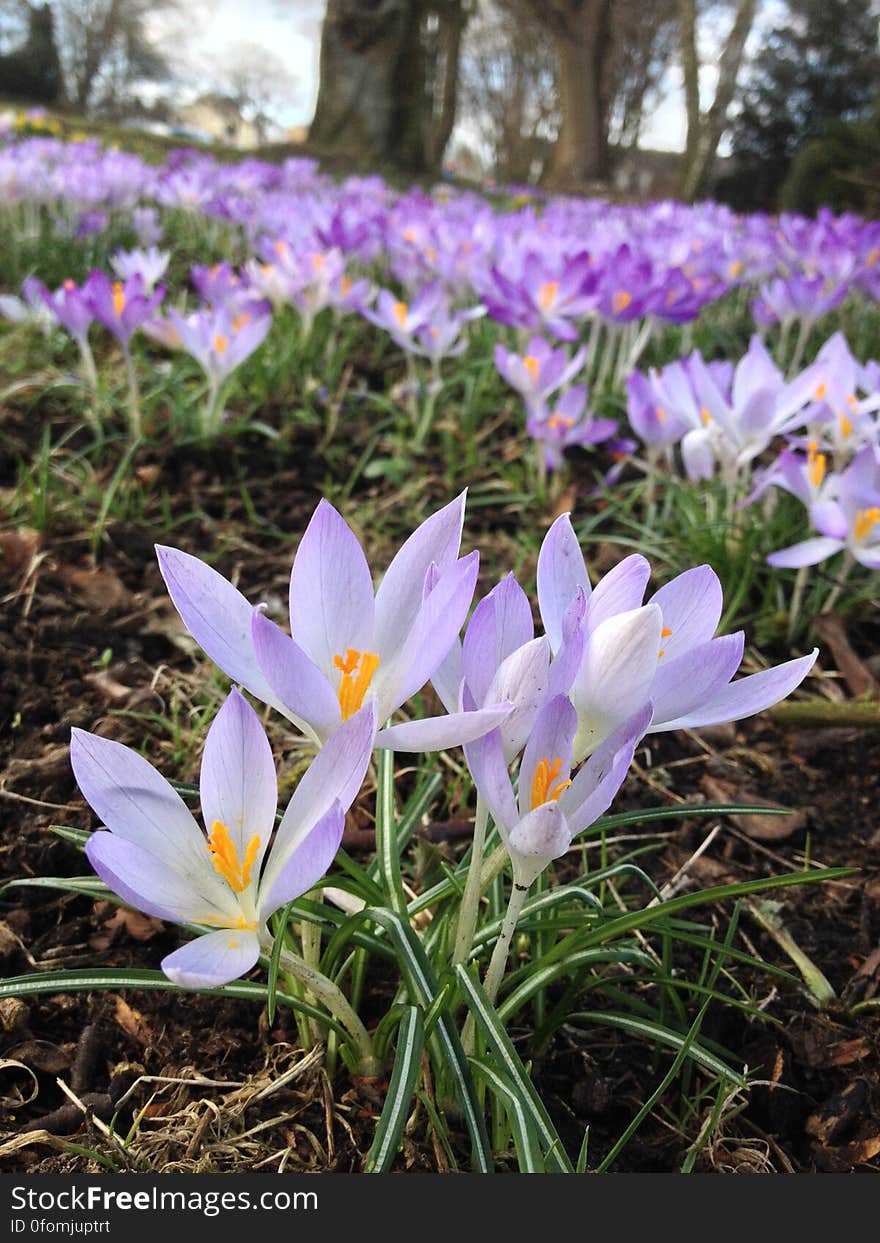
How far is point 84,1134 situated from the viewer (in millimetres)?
917

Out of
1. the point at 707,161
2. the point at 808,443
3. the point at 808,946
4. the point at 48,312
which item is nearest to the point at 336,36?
the point at 707,161

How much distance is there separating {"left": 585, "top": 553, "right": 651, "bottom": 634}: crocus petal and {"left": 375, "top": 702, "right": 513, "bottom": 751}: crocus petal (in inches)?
4.7

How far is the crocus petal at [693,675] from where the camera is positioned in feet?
2.30

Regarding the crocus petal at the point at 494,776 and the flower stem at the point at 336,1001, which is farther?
the flower stem at the point at 336,1001

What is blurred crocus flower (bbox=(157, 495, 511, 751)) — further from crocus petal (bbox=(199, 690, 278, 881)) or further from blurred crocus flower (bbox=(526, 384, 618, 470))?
blurred crocus flower (bbox=(526, 384, 618, 470))

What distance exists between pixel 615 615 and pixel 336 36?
499 inches

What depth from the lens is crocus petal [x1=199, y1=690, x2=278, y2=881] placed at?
Answer: 2.36 ft

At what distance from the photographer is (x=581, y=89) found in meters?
15.5

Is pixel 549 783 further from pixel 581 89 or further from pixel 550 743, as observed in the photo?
pixel 581 89

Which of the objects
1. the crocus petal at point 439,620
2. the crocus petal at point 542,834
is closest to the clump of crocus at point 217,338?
the crocus petal at point 439,620

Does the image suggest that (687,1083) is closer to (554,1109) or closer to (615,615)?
(554,1109)

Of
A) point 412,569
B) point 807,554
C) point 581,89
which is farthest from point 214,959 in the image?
point 581,89

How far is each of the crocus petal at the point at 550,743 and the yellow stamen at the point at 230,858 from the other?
0.66 feet

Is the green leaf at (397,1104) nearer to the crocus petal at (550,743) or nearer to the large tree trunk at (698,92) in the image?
the crocus petal at (550,743)
